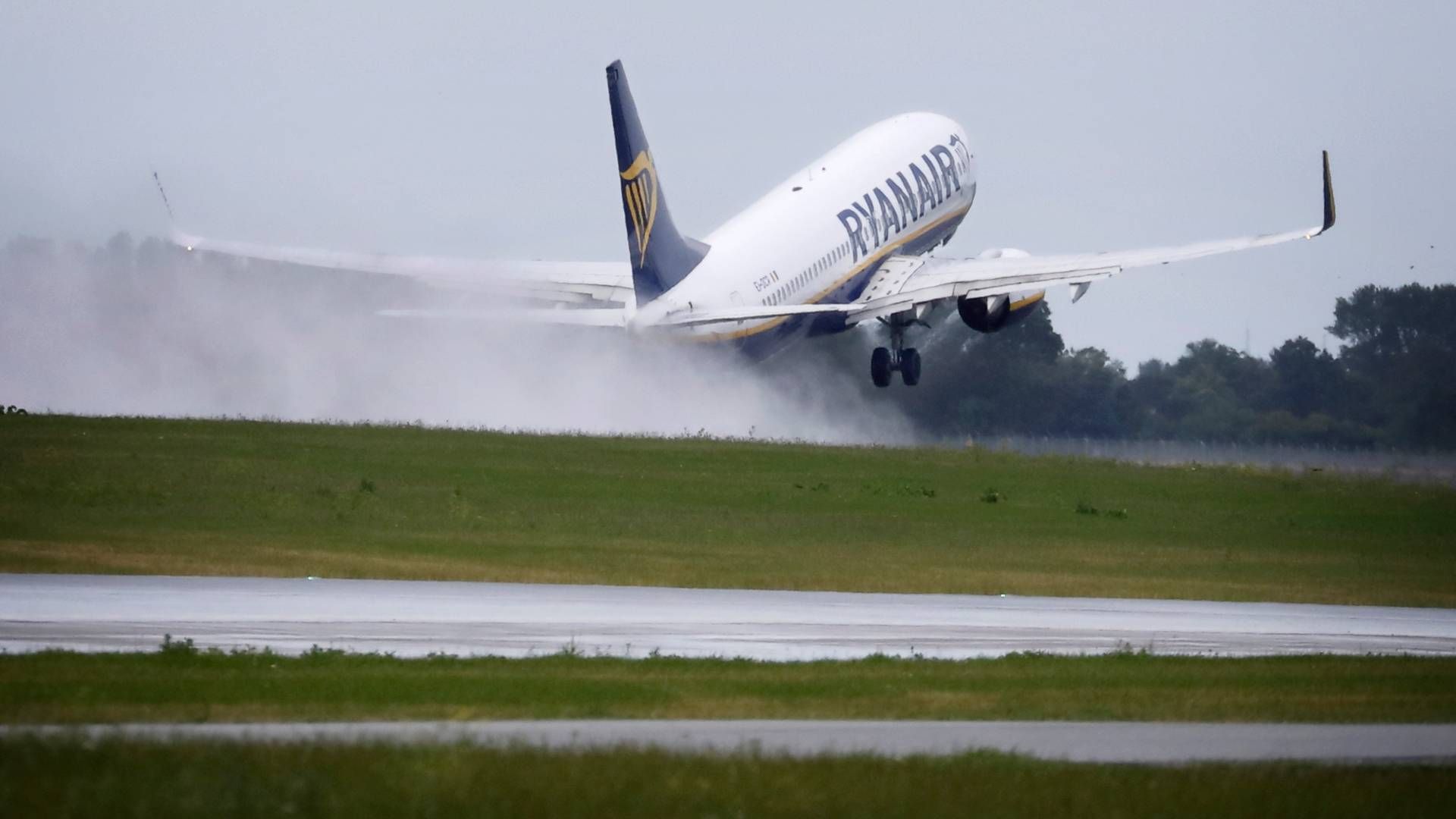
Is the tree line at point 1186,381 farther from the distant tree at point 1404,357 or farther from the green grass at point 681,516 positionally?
the green grass at point 681,516

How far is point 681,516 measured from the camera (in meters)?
39.5

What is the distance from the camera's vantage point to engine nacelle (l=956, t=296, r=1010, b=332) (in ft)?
192

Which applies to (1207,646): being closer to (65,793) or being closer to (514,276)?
(65,793)

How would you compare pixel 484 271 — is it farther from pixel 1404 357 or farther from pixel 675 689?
pixel 675 689

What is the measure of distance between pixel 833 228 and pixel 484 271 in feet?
30.3

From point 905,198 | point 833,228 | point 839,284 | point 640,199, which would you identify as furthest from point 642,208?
point 905,198

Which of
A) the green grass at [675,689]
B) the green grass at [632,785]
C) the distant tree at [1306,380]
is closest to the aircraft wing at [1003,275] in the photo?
the distant tree at [1306,380]

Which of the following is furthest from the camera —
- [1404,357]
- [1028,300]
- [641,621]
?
[1404,357]

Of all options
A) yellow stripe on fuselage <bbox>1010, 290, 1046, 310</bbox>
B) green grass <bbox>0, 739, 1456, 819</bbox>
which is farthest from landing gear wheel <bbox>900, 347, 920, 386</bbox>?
green grass <bbox>0, 739, 1456, 819</bbox>

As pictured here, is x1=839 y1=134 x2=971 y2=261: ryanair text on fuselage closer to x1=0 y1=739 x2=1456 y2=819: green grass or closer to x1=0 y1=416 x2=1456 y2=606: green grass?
x1=0 y1=416 x2=1456 y2=606: green grass

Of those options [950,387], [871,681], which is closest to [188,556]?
[871,681]

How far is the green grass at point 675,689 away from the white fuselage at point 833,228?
28.7 metres

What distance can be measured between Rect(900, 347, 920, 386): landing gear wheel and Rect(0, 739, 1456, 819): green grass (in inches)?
1776

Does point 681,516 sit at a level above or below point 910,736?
above
